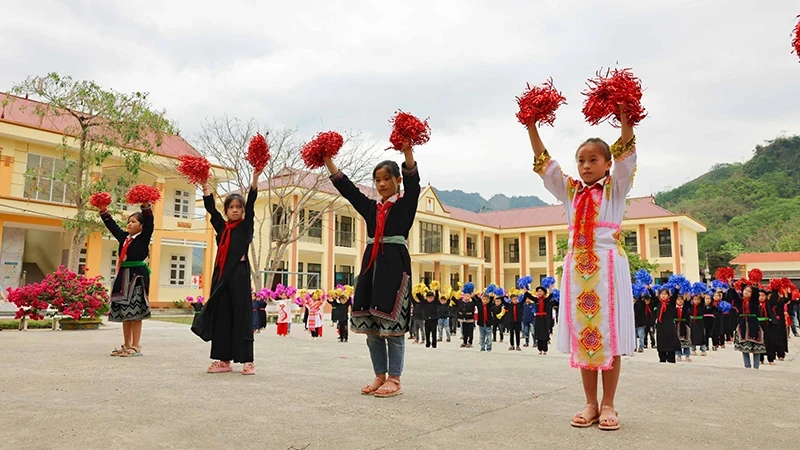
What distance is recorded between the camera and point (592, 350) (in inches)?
129

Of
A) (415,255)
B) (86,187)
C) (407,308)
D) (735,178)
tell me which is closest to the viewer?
(407,308)

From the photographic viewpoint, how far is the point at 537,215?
152ft

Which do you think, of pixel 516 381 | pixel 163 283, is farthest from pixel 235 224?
pixel 163 283

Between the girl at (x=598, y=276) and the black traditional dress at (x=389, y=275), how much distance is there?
117cm

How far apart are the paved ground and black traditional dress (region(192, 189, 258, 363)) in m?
0.33

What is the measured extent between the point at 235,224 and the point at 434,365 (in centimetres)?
245

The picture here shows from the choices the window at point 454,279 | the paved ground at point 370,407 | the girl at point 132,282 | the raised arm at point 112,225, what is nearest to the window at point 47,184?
the raised arm at point 112,225

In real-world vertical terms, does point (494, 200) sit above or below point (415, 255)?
above

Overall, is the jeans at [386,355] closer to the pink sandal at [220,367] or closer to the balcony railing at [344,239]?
the pink sandal at [220,367]

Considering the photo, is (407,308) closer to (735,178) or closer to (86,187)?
(86,187)

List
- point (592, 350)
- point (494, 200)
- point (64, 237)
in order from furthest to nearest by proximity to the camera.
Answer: point (494, 200) → point (64, 237) → point (592, 350)

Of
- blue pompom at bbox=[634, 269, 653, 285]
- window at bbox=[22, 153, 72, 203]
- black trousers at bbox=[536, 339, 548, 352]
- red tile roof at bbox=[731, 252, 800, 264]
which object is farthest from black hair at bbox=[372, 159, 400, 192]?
red tile roof at bbox=[731, 252, 800, 264]

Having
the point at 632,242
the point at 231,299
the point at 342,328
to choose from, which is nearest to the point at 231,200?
the point at 231,299

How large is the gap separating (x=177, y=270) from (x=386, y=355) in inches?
1041
